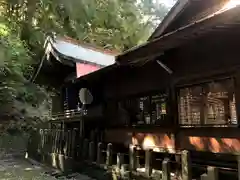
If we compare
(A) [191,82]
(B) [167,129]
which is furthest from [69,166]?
(A) [191,82]

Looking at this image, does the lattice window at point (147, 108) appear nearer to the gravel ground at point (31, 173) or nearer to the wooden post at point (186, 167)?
the gravel ground at point (31, 173)

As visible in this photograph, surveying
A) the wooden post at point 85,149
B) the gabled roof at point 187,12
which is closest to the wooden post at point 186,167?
the gabled roof at point 187,12

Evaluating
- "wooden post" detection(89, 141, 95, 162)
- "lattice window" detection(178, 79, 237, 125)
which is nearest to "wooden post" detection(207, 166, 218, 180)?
"lattice window" detection(178, 79, 237, 125)

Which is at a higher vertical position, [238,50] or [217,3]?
[217,3]

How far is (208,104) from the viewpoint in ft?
21.7

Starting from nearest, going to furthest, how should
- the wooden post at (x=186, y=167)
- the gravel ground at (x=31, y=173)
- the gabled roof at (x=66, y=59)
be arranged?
the wooden post at (x=186, y=167), the gravel ground at (x=31, y=173), the gabled roof at (x=66, y=59)

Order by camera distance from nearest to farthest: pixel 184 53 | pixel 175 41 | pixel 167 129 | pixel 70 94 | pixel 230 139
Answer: pixel 175 41 → pixel 230 139 → pixel 184 53 → pixel 167 129 → pixel 70 94

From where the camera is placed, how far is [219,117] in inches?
250

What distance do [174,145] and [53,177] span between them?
13.3 feet

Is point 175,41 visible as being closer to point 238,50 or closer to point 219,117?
point 238,50

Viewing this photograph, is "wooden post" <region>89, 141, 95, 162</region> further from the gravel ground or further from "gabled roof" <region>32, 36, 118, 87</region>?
"gabled roof" <region>32, 36, 118, 87</region>

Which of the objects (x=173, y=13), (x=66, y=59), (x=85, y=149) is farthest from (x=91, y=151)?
(x=173, y=13)

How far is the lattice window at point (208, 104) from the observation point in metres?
6.11

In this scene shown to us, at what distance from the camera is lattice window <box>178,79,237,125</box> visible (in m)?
6.11
